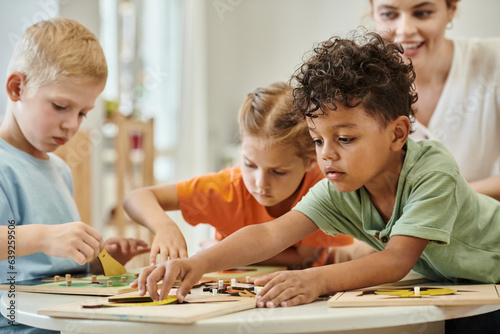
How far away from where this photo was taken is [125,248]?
1.33 metres

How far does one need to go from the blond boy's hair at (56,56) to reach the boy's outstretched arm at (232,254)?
60 cm

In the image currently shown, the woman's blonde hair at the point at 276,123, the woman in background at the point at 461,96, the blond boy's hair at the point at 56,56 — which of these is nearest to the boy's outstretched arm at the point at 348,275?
the woman's blonde hair at the point at 276,123

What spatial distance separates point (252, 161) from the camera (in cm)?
135

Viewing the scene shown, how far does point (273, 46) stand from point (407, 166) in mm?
4246

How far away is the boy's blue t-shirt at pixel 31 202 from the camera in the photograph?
119cm

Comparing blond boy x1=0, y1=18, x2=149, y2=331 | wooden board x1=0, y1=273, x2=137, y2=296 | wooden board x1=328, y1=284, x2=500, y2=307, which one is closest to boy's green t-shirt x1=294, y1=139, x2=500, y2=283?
wooden board x1=328, y1=284, x2=500, y2=307

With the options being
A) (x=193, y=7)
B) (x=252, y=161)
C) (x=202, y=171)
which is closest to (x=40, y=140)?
(x=252, y=161)

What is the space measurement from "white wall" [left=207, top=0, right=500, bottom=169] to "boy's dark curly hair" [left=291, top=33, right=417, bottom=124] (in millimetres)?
3767

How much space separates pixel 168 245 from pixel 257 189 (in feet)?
0.98

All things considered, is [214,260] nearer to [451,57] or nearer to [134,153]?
[451,57]

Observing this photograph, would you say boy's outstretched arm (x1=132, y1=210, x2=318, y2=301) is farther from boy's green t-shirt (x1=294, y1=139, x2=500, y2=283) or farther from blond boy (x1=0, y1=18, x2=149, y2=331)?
blond boy (x1=0, y1=18, x2=149, y2=331)

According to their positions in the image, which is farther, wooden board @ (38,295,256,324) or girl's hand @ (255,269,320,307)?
girl's hand @ (255,269,320,307)

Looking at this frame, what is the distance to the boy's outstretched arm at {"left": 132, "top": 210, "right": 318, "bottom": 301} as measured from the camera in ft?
2.72

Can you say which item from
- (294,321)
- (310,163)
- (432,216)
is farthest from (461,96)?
(294,321)
